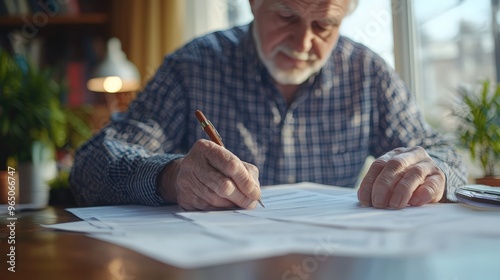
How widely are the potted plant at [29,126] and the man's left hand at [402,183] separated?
0.61 meters

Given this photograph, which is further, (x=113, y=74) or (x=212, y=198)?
(x=113, y=74)

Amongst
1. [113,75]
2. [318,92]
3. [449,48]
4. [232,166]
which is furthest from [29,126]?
[113,75]

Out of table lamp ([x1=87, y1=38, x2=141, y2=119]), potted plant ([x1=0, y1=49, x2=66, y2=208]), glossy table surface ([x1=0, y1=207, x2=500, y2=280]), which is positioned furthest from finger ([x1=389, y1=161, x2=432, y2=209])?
table lamp ([x1=87, y1=38, x2=141, y2=119])

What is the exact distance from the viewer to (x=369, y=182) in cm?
80

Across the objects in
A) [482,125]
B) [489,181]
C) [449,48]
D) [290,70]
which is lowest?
[489,181]

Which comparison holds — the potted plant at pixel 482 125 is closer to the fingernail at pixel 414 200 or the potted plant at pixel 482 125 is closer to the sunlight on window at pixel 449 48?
the sunlight on window at pixel 449 48

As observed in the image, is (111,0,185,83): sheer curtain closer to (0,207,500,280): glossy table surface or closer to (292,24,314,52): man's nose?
(292,24,314,52): man's nose

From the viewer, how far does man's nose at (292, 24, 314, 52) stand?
3.81 ft

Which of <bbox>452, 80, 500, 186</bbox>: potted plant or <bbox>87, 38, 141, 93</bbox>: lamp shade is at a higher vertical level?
<bbox>87, 38, 141, 93</bbox>: lamp shade

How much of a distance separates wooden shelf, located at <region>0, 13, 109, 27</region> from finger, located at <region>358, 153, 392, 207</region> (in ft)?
9.14

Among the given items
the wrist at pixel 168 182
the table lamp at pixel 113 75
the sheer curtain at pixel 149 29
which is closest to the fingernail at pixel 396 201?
the wrist at pixel 168 182

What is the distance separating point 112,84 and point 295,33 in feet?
6.13

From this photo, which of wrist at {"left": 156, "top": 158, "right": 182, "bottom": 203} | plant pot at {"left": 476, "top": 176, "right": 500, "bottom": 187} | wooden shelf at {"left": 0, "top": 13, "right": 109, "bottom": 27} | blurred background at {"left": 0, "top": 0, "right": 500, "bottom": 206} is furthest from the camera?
wooden shelf at {"left": 0, "top": 13, "right": 109, "bottom": 27}

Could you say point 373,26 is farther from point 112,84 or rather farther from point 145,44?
point 145,44
